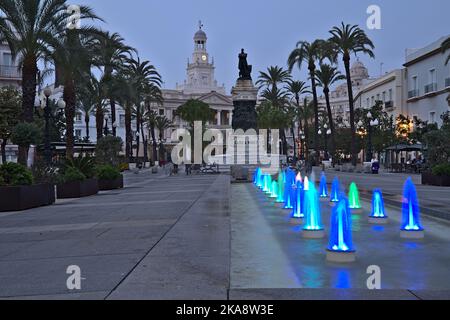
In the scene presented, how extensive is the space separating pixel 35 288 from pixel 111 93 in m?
37.0

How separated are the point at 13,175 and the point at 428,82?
49.2 m

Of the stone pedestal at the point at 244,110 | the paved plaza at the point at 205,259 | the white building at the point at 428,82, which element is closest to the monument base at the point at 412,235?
the paved plaza at the point at 205,259

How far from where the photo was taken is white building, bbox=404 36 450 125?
53156 millimetres

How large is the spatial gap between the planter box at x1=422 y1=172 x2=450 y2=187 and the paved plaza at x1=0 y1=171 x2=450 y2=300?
1438 cm

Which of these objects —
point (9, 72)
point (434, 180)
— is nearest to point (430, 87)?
point (434, 180)

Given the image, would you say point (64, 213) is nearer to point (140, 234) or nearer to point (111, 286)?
point (140, 234)

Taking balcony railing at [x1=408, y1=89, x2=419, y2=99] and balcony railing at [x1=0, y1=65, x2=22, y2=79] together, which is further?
balcony railing at [x1=408, y1=89, x2=419, y2=99]

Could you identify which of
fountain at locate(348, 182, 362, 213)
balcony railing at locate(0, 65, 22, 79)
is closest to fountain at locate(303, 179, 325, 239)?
fountain at locate(348, 182, 362, 213)

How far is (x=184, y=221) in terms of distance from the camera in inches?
488

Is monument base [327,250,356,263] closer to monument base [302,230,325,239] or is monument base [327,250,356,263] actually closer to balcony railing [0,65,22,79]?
monument base [302,230,325,239]

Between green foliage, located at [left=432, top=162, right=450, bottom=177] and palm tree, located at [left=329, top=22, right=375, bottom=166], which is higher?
palm tree, located at [left=329, top=22, right=375, bottom=166]

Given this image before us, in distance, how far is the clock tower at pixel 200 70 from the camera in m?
153
